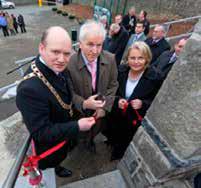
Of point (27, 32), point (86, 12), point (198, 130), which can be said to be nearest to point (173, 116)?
point (198, 130)

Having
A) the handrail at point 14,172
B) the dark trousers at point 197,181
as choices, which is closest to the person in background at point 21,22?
the handrail at point 14,172

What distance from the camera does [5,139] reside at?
3.24 meters

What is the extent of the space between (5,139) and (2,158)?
13.3 inches

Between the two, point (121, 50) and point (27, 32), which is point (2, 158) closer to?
point (121, 50)

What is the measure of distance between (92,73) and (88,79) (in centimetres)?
8

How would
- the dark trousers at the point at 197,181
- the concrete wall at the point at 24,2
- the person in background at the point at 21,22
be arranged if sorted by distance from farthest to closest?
the concrete wall at the point at 24,2
the person in background at the point at 21,22
the dark trousers at the point at 197,181

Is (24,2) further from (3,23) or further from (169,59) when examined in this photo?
(169,59)

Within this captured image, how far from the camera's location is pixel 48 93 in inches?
62.8

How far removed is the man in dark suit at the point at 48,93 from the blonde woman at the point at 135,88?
0.84 m

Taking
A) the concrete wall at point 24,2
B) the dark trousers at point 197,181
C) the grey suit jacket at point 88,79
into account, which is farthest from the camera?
the concrete wall at point 24,2

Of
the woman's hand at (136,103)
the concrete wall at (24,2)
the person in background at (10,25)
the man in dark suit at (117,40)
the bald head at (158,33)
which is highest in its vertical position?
the bald head at (158,33)

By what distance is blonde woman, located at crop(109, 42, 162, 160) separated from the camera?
7.68 ft

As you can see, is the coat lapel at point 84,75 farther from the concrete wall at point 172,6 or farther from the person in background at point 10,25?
the person in background at point 10,25

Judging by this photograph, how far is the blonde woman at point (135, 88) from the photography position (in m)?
2.34
